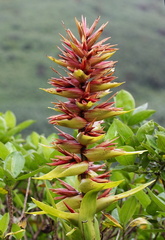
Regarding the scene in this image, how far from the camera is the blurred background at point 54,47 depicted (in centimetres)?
1577

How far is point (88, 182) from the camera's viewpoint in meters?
1.07

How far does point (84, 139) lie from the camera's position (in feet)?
3.60

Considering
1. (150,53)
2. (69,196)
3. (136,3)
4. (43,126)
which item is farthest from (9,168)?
(136,3)

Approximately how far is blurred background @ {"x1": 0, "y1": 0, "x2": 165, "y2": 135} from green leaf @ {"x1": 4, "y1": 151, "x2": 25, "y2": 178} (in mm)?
10936

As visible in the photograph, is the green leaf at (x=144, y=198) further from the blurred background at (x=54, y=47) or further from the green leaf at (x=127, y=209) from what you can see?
the blurred background at (x=54, y=47)

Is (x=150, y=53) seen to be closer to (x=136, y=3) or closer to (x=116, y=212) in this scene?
(x=136, y=3)

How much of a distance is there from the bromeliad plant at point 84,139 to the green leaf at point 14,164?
34 centimetres

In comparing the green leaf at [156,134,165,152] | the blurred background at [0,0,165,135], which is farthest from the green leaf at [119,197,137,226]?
the blurred background at [0,0,165,135]

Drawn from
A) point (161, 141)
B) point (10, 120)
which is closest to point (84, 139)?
point (161, 141)

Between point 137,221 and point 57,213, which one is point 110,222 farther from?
point 57,213

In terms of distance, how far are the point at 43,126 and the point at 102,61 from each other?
11.7 meters

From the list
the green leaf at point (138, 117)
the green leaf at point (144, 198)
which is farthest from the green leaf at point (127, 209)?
the green leaf at point (138, 117)

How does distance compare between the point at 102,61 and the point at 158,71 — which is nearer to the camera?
the point at 102,61

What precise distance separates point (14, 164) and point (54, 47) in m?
17.7
